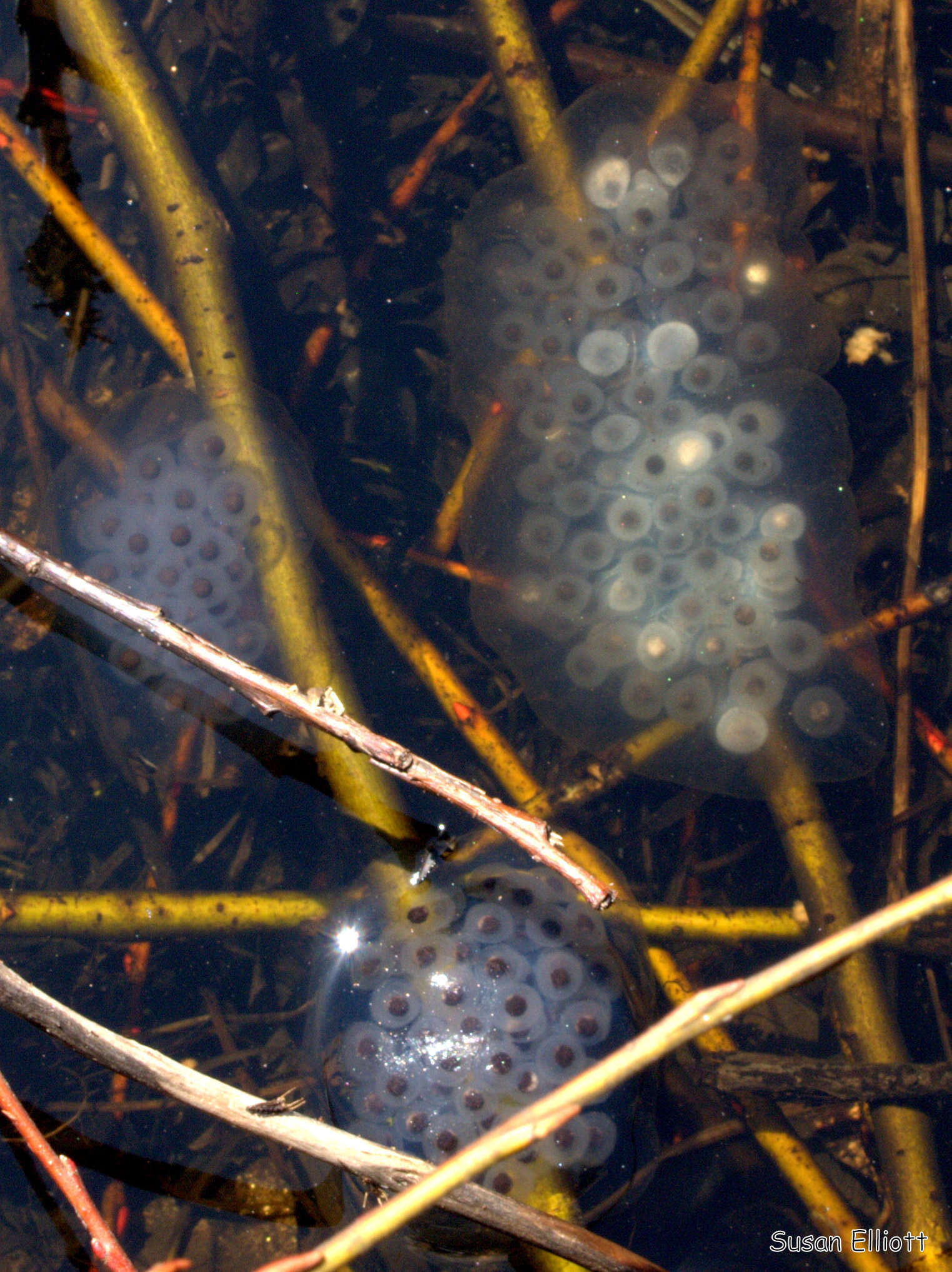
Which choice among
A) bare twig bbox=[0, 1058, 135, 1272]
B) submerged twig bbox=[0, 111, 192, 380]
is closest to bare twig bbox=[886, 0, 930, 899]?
bare twig bbox=[0, 1058, 135, 1272]

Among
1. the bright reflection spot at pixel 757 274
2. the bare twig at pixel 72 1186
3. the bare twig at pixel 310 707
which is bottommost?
the bare twig at pixel 72 1186

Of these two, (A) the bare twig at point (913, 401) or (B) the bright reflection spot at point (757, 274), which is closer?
(B) the bright reflection spot at point (757, 274)

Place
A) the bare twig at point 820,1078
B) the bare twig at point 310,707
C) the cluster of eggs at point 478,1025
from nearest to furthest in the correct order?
the bare twig at point 310,707
the cluster of eggs at point 478,1025
the bare twig at point 820,1078

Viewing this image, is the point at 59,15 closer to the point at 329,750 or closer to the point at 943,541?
the point at 329,750

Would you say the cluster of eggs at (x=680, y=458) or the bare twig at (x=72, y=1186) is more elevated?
the cluster of eggs at (x=680, y=458)

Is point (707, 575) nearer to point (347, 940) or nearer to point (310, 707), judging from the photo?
point (310, 707)

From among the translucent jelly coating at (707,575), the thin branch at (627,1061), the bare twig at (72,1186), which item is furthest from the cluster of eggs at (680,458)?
the bare twig at (72,1186)

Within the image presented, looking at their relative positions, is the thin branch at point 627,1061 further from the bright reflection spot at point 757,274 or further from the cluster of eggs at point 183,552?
the bright reflection spot at point 757,274
